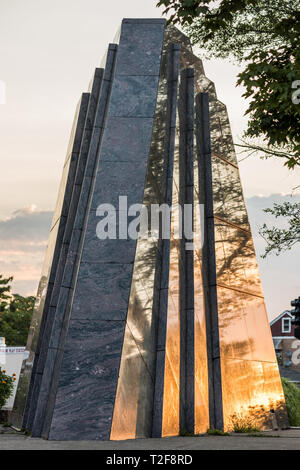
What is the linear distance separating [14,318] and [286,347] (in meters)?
25.4

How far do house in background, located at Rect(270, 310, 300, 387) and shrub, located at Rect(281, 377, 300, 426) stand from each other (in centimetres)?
2890

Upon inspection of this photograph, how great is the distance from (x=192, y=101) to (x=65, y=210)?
376 cm

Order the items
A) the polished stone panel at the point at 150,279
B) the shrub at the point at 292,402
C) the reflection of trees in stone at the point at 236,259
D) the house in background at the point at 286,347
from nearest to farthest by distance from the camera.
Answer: the polished stone panel at the point at 150,279 → the reflection of trees in stone at the point at 236,259 → the shrub at the point at 292,402 → the house in background at the point at 286,347

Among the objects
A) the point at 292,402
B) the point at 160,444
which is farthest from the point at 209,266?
the point at 292,402

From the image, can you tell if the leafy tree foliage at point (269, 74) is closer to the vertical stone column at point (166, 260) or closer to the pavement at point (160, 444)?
the vertical stone column at point (166, 260)

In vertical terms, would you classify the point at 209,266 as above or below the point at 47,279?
above

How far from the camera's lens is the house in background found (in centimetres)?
4716

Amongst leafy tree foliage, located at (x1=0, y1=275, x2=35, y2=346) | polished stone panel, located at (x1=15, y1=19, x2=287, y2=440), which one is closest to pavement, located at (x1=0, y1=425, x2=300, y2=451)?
polished stone panel, located at (x1=15, y1=19, x2=287, y2=440)

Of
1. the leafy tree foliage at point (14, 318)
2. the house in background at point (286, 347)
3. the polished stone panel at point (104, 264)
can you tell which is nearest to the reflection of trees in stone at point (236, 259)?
the polished stone panel at point (104, 264)

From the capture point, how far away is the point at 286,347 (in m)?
49.7

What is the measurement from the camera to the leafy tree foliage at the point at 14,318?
51.3 m

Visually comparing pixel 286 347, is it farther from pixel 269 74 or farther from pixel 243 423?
pixel 269 74

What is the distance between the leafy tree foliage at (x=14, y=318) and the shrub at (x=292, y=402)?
38.5 metres
